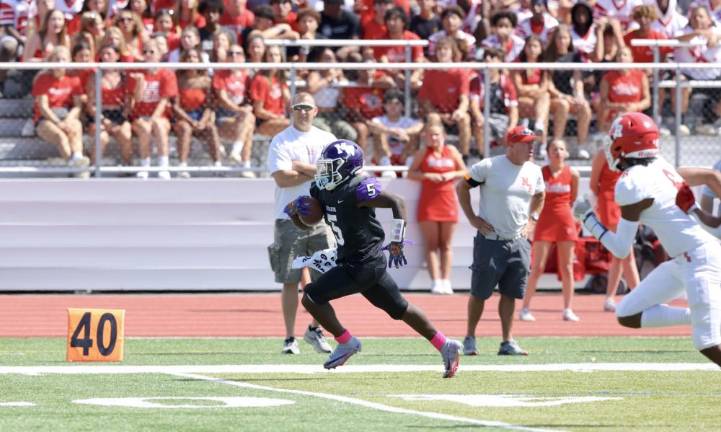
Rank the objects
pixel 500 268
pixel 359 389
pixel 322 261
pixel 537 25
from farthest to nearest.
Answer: pixel 537 25, pixel 500 268, pixel 322 261, pixel 359 389

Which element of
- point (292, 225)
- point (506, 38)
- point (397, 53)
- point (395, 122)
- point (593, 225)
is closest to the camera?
point (593, 225)

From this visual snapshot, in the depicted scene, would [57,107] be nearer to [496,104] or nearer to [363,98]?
[363,98]

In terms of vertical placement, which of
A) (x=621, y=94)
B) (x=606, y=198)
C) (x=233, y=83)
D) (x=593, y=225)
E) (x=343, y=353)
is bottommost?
(x=343, y=353)

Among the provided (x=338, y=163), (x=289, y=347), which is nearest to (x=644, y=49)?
(x=289, y=347)

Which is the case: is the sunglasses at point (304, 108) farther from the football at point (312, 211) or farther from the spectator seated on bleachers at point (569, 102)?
the spectator seated on bleachers at point (569, 102)

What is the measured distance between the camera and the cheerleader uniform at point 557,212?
15.7 m

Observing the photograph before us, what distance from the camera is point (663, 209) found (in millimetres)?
9117

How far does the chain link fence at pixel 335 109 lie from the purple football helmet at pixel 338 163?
282 inches

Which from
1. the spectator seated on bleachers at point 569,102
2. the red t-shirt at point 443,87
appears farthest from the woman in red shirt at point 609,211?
the red t-shirt at point 443,87

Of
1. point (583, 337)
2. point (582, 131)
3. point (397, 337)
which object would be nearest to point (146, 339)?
point (397, 337)

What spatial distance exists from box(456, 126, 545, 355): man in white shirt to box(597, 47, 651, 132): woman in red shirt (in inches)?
226

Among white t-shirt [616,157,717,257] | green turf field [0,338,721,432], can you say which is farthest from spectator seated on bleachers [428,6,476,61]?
white t-shirt [616,157,717,257]

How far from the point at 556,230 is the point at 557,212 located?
0.62 ft

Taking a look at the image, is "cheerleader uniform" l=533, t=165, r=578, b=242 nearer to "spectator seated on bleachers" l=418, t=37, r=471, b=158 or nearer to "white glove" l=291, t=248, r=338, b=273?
"spectator seated on bleachers" l=418, t=37, r=471, b=158
